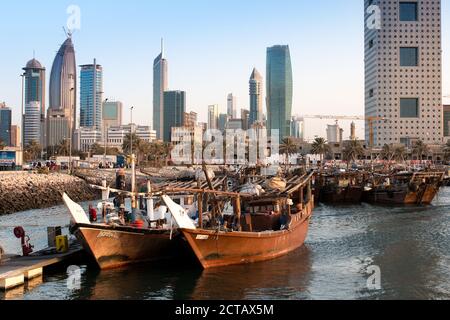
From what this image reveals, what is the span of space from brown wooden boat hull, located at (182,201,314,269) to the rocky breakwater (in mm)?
38171

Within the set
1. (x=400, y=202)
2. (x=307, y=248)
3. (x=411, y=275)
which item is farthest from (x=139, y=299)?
(x=400, y=202)

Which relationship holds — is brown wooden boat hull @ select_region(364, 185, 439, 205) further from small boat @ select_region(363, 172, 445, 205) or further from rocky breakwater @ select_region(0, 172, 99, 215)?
rocky breakwater @ select_region(0, 172, 99, 215)

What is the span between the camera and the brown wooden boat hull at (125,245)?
28938 mm

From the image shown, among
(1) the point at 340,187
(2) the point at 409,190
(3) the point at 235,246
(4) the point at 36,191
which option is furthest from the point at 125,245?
(1) the point at 340,187

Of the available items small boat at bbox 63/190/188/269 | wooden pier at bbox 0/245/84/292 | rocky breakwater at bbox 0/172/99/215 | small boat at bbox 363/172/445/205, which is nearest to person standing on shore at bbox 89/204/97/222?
wooden pier at bbox 0/245/84/292

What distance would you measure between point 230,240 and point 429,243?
17.7 m

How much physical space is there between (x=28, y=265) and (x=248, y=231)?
40.3 ft

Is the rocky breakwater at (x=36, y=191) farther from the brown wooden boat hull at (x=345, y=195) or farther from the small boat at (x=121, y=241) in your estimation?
the small boat at (x=121, y=241)

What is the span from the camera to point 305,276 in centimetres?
2984

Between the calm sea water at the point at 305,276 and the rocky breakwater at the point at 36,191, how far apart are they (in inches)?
935

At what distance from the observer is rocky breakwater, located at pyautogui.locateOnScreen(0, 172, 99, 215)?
67500 millimetres

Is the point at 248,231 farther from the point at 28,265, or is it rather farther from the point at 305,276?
the point at 28,265

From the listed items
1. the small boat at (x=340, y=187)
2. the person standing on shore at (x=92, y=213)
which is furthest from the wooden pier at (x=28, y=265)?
the small boat at (x=340, y=187)

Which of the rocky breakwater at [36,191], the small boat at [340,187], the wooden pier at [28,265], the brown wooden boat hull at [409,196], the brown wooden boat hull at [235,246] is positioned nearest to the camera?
the wooden pier at [28,265]
